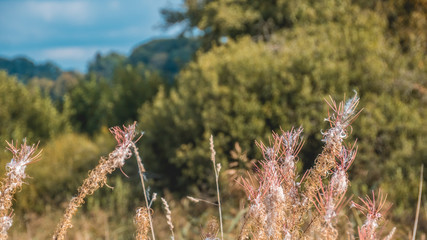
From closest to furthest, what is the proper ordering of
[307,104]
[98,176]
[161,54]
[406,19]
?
[98,176]
[307,104]
[406,19]
[161,54]

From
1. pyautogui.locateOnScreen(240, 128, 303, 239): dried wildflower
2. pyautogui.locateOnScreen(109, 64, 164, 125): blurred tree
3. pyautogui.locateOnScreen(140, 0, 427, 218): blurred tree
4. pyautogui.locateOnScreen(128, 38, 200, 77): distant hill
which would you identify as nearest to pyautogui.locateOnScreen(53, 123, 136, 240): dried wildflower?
pyautogui.locateOnScreen(240, 128, 303, 239): dried wildflower

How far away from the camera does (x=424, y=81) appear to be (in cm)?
752

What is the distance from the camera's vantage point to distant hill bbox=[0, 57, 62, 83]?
15491 millimetres

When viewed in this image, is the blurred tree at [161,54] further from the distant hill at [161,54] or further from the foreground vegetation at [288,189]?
the foreground vegetation at [288,189]

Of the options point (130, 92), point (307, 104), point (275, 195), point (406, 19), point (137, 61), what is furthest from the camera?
point (137, 61)

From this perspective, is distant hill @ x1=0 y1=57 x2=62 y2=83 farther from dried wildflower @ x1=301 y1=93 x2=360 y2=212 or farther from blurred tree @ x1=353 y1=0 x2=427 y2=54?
dried wildflower @ x1=301 y1=93 x2=360 y2=212

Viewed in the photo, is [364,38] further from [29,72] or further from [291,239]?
[29,72]

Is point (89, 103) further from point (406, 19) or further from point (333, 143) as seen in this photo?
point (333, 143)

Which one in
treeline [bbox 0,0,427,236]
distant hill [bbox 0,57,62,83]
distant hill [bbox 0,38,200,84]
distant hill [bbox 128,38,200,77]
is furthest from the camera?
distant hill [bbox 128,38,200,77]

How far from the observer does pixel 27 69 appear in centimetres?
1819

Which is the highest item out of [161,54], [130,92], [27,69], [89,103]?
[27,69]

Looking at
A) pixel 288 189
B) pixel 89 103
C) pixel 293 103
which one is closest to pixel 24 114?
pixel 89 103

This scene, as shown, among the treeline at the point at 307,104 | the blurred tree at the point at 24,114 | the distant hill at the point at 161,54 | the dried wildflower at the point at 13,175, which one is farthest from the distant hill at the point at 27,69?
the distant hill at the point at 161,54

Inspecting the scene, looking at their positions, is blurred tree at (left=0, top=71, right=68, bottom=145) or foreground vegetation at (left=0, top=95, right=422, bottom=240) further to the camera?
blurred tree at (left=0, top=71, right=68, bottom=145)
